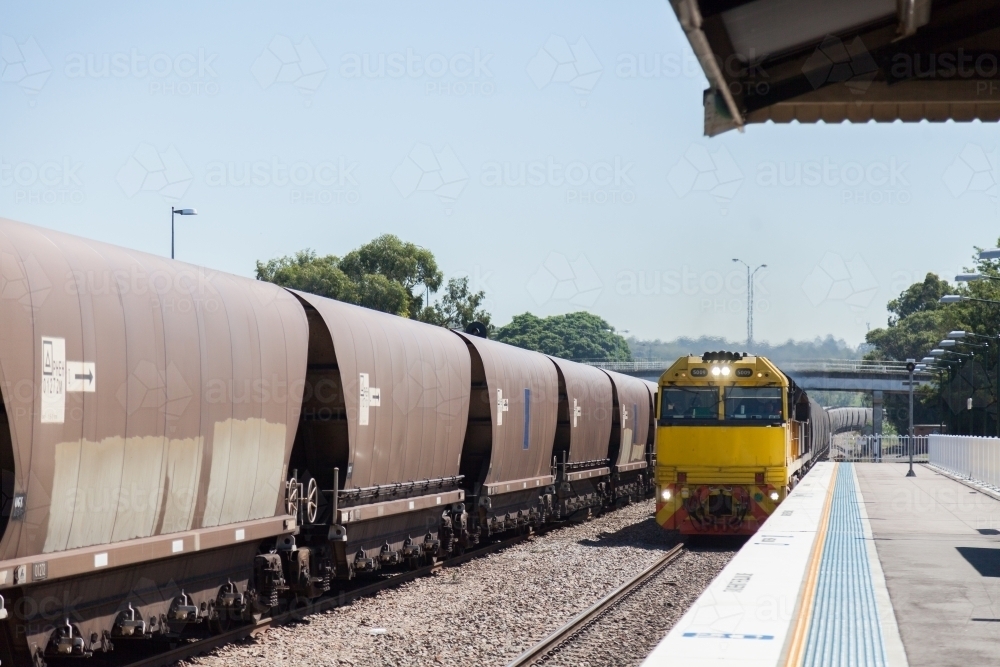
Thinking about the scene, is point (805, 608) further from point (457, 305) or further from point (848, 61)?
point (457, 305)

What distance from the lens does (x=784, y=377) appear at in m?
21.8

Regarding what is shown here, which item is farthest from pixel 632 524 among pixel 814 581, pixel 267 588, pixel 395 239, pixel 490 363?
pixel 395 239

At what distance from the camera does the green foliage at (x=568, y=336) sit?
131875 millimetres

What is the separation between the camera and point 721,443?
68.8ft

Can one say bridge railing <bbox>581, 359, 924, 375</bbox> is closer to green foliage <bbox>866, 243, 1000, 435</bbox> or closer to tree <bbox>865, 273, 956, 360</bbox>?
green foliage <bbox>866, 243, 1000, 435</bbox>

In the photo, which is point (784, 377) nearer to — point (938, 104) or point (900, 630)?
point (900, 630)

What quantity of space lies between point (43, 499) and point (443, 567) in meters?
10.5

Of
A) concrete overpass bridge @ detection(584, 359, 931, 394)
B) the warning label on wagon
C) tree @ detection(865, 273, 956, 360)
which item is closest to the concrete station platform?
the warning label on wagon

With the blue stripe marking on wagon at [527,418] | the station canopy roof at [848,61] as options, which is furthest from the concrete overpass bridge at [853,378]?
the station canopy roof at [848,61]

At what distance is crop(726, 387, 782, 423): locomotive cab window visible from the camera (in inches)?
829

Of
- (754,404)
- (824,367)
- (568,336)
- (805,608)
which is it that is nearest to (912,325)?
(568,336)

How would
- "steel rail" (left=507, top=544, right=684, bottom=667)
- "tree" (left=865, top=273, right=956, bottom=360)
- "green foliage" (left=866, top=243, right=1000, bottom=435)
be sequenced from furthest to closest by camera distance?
1. "tree" (left=865, top=273, right=956, bottom=360)
2. "green foliage" (left=866, top=243, right=1000, bottom=435)
3. "steel rail" (left=507, top=544, right=684, bottom=667)

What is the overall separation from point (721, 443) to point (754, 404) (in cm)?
97

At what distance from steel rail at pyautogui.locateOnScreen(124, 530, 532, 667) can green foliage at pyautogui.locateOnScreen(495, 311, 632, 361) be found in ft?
334
